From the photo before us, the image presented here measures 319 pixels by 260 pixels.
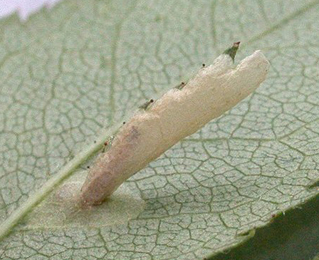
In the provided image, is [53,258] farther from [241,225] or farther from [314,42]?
[314,42]

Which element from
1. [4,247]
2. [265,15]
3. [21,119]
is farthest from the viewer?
[265,15]

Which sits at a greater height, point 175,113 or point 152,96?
point 152,96

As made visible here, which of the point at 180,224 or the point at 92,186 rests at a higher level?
the point at 92,186

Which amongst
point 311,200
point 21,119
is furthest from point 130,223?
point 21,119
